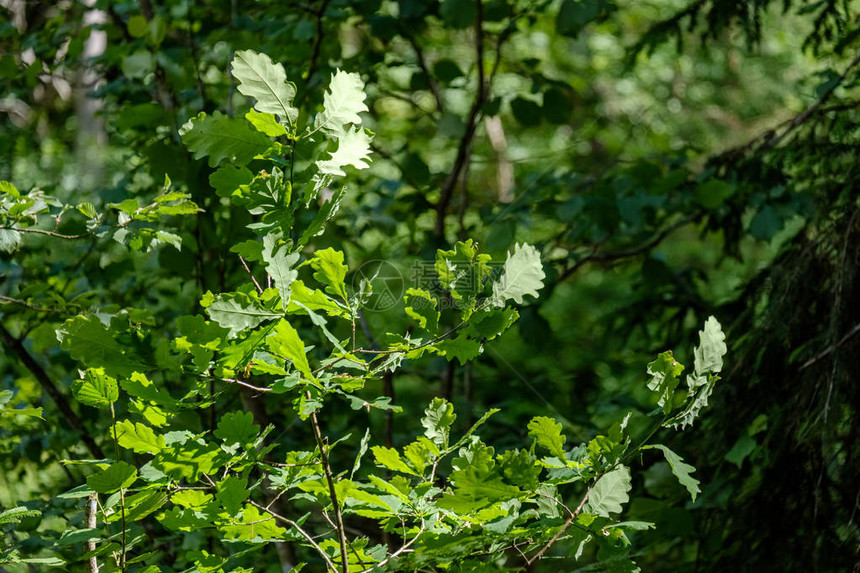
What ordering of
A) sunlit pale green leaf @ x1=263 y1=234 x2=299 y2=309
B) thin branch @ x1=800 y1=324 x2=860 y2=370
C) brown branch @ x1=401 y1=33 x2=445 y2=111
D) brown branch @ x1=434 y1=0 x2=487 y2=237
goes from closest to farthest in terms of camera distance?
1. sunlit pale green leaf @ x1=263 y1=234 x2=299 y2=309
2. thin branch @ x1=800 y1=324 x2=860 y2=370
3. brown branch @ x1=434 y1=0 x2=487 y2=237
4. brown branch @ x1=401 y1=33 x2=445 y2=111

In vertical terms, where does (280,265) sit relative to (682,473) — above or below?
above

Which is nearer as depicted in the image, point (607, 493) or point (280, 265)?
point (280, 265)

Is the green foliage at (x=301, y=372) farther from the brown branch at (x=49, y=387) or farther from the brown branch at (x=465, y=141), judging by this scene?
the brown branch at (x=465, y=141)

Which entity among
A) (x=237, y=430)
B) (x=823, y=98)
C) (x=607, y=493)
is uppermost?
(x=823, y=98)

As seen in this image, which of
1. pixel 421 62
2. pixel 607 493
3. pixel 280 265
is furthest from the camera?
pixel 421 62

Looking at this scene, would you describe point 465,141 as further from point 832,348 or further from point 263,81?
point 263,81

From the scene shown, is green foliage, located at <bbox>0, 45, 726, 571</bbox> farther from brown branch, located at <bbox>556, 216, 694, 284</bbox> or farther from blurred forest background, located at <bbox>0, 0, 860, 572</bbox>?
brown branch, located at <bbox>556, 216, 694, 284</bbox>

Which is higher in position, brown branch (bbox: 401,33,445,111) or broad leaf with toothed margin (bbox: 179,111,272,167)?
broad leaf with toothed margin (bbox: 179,111,272,167)

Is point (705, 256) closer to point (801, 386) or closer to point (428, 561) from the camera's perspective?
point (801, 386)

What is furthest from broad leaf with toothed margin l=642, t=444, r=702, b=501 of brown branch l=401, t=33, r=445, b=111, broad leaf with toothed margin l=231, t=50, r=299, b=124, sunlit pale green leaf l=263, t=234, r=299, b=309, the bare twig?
brown branch l=401, t=33, r=445, b=111

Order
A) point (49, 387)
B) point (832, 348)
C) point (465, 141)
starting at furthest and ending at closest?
point (465, 141)
point (49, 387)
point (832, 348)

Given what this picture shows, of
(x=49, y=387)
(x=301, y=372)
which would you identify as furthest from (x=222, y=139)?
(x=49, y=387)

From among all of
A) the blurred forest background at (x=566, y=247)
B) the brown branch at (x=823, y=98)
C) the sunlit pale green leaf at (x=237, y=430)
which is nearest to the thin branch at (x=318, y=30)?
the blurred forest background at (x=566, y=247)

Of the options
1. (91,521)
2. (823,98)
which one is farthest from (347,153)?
(823,98)
